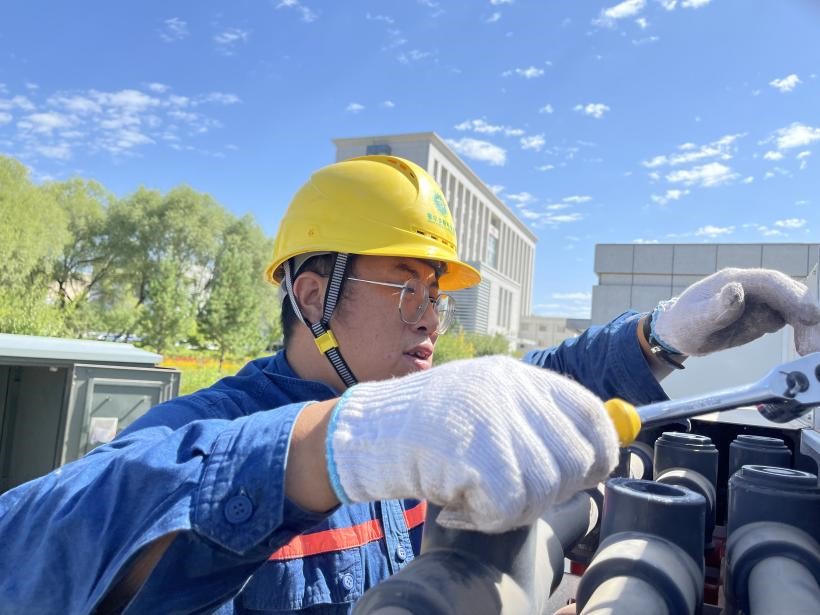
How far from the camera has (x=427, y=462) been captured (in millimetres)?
828

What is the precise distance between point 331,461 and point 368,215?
1252 mm

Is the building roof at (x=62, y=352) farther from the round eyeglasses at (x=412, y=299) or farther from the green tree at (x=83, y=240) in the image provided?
the green tree at (x=83, y=240)

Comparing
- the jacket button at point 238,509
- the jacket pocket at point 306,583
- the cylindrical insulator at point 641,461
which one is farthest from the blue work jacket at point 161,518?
the cylindrical insulator at point 641,461

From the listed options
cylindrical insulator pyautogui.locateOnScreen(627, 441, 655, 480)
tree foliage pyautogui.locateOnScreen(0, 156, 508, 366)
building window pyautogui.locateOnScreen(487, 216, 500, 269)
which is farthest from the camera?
building window pyautogui.locateOnScreen(487, 216, 500, 269)

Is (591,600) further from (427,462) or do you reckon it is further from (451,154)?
(451,154)

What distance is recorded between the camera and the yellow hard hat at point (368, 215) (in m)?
2.01

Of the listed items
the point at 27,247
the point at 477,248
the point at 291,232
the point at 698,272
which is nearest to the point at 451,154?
the point at 477,248

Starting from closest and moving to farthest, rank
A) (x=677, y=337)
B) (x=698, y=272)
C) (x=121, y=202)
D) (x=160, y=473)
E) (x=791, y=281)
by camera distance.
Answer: (x=160, y=473) < (x=791, y=281) < (x=677, y=337) < (x=698, y=272) < (x=121, y=202)

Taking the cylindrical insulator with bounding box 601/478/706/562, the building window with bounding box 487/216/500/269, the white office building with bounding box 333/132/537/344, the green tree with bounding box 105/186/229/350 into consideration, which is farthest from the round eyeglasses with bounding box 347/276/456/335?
the building window with bounding box 487/216/500/269

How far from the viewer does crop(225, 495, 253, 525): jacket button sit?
974 mm

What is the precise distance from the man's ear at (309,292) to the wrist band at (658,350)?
1.16m

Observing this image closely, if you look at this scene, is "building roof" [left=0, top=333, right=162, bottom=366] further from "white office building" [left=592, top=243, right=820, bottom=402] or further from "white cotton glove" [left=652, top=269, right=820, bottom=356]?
"white office building" [left=592, top=243, right=820, bottom=402]

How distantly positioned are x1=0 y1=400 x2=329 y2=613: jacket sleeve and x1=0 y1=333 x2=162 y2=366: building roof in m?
4.90

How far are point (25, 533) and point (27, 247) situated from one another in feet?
94.3
